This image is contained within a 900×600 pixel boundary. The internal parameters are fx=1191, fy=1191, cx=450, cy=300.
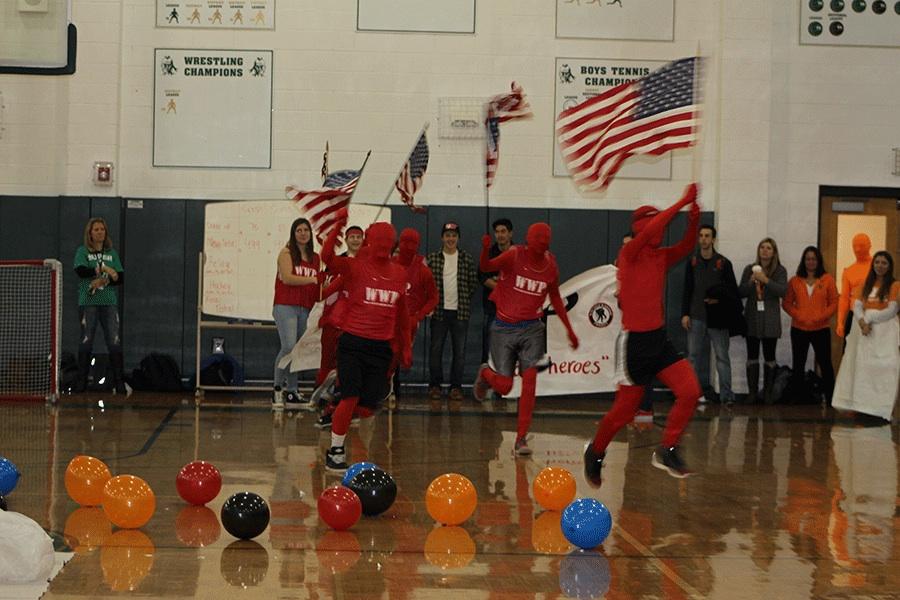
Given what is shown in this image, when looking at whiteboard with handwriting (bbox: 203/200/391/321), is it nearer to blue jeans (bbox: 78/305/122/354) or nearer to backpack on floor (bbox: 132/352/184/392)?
backpack on floor (bbox: 132/352/184/392)

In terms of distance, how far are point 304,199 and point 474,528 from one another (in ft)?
13.9

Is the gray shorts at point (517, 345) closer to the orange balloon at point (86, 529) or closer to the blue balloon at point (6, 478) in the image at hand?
the orange balloon at point (86, 529)

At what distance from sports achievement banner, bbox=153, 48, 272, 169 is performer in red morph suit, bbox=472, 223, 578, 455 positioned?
7.09 metres

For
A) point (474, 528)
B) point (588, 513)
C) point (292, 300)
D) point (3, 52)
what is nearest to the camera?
point (588, 513)

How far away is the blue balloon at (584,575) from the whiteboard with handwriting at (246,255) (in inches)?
399

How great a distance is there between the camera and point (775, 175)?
1769 centimetres

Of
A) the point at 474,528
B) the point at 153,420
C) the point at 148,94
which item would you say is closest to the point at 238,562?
the point at 474,528

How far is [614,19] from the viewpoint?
686 inches

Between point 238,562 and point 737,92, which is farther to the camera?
point 737,92

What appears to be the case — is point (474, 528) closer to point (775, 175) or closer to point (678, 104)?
point (678, 104)

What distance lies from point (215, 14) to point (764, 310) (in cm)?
893

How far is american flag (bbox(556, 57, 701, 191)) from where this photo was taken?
31.2ft

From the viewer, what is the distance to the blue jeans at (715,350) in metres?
16.7

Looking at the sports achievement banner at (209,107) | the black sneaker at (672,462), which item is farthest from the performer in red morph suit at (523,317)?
the sports achievement banner at (209,107)
